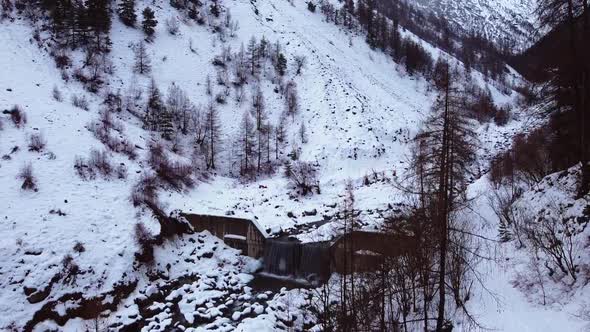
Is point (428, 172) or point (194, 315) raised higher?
point (428, 172)

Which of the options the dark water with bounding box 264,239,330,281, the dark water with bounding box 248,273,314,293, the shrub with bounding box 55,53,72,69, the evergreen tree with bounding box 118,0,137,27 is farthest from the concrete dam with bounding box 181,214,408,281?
the evergreen tree with bounding box 118,0,137,27

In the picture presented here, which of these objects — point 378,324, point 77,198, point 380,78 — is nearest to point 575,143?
point 378,324

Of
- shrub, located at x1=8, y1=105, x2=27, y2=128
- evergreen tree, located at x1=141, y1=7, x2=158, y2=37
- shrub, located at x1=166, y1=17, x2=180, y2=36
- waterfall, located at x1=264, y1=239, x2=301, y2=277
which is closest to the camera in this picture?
waterfall, located at x1=264, y1=239, x2=301, y2=277

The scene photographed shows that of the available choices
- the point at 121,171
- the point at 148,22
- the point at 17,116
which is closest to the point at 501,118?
the point at 121,171

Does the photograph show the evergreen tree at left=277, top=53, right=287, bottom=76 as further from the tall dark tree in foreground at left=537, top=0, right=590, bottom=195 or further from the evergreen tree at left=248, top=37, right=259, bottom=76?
the tall dark tree in foreground at left=537, top=0, right=590, bottom=195

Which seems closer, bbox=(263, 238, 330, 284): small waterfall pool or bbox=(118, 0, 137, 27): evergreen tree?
bbox=(263, 238, 330, 284): small waterfall pool

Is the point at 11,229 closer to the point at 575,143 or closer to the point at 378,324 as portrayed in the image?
the point at 378,324
